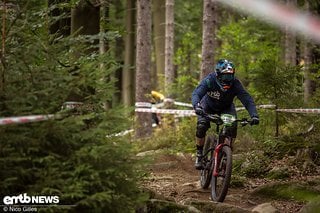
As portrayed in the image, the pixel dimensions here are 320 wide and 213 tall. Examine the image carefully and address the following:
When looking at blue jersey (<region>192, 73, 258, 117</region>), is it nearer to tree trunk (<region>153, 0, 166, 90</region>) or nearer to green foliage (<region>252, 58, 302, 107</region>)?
green foliage (<region>252, 58, 302, 107</region>)

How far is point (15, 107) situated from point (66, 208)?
1.01 m

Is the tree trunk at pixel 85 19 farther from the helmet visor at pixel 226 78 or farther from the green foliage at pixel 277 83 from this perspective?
the green foliage at pixel 277 83

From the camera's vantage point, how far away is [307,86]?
1714cm

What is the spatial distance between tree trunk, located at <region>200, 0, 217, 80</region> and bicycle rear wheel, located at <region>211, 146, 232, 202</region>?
22.3ft

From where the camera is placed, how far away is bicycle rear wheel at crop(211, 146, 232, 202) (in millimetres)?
7316

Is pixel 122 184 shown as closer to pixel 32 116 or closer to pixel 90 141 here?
pixel 90 141

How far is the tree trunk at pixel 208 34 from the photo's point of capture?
46.4 feet

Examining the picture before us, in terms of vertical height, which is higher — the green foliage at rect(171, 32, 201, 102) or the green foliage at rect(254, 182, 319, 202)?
the green foliage at rect(171, 32, 201, 102)

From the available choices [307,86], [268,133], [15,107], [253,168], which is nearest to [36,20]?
[15,107]

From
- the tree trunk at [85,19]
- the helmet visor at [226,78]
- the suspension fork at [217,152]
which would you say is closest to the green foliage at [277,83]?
the helmet visor at [226,78]

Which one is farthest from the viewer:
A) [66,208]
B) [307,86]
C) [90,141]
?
[307,86]

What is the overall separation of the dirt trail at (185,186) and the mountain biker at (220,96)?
548 millimetres

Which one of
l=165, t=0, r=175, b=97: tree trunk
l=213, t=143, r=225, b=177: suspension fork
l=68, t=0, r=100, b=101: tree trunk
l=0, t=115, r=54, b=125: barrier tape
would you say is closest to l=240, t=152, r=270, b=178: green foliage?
l=213, t=143, r=225, b=177: suspension fork

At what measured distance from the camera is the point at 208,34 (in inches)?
561
